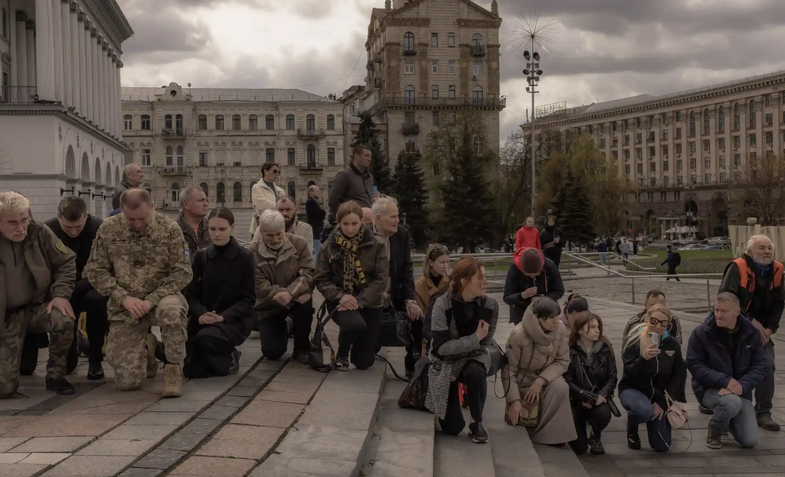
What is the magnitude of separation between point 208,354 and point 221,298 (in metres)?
0.63

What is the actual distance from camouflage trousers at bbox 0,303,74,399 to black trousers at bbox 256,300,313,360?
1862 millimetres

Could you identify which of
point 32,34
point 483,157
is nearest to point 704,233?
point 483,157

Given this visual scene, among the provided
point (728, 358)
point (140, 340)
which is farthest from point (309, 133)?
point (140, 340)

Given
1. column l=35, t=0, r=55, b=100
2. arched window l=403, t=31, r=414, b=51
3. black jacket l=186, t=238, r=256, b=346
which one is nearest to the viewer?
black jacket l=186, t=238, r=256, b=346

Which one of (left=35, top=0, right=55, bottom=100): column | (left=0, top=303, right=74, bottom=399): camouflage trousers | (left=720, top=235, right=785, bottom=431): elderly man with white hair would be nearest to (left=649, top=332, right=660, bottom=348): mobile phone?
(left=720, top=235, right=785, bottom=431): elderly man with white hair

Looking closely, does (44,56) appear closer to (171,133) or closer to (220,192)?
(171,133)

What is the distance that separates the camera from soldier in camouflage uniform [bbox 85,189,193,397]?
724 cm

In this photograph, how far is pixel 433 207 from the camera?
65.4 meters

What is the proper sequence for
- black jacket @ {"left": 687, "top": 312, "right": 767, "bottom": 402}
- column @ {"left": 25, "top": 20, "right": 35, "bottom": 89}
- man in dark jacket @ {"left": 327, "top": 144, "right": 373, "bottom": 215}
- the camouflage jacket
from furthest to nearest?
column @ {"left": 25, "top": 20, "right": 35, "bottom": 89}, man in dark jacket @ {"left": 327, "top": 144, "right": 373, "bottom": 215}, black jacket @ {"left": 687, "top": 312, "right": 767, "bottom": 402}, the camouflage jacket

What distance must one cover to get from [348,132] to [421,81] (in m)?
11.2

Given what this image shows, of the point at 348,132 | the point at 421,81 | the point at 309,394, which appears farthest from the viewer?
the point at 348,132

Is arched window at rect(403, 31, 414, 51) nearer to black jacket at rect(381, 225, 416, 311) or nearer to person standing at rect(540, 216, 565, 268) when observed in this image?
person standing at rect(540, 216, 565, 268)

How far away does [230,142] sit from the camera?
94.5 m

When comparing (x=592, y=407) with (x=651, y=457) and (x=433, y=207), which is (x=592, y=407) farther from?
(x=433, y=207)
